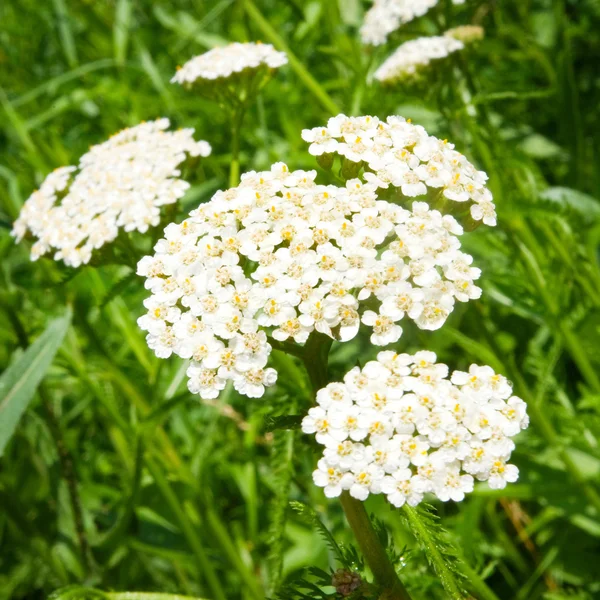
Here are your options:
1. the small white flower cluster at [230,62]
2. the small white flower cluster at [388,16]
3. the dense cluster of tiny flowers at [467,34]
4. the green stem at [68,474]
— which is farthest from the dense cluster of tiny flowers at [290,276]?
the small white flower cluster at [388,16]

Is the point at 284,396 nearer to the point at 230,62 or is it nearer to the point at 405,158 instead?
the point at 405,158

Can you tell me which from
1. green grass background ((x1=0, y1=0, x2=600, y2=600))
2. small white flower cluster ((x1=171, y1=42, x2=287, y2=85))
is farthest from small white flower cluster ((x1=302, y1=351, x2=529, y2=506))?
small white flower cluster ((x1=171, y1=42, x2=287, y2=85))

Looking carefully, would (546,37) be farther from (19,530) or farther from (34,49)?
(19,530)

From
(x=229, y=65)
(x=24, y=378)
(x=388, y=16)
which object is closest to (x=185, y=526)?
(x=24, y=378)

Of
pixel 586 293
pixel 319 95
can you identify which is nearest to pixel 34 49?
pixel 319 95

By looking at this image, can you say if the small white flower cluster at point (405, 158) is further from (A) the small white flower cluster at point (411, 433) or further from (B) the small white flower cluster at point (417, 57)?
(B) the small white flower cluster at point (417, 57)

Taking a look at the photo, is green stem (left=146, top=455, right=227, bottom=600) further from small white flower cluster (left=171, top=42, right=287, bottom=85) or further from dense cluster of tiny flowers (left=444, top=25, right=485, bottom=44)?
dense cluster of tiny flowers (left=444, top=25, right=485, bottom=44)
